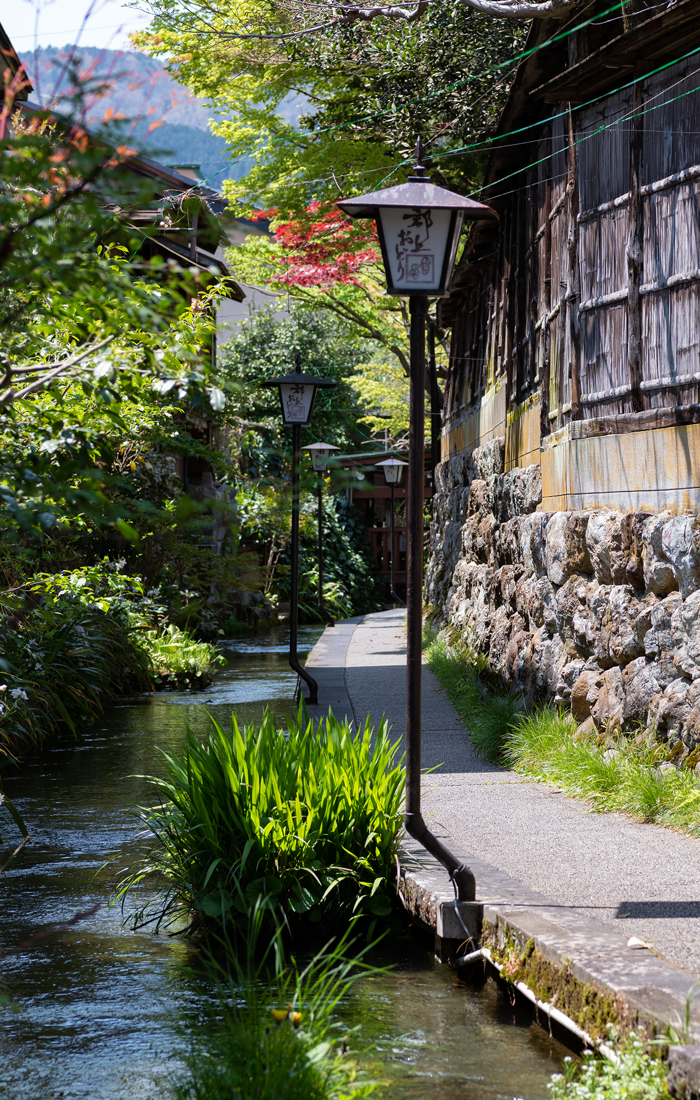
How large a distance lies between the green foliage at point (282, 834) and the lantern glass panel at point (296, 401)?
5647 millimetres

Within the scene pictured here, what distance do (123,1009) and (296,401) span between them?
691 cm

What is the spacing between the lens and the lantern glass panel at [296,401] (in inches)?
387

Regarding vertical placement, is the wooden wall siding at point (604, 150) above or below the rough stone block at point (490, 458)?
above

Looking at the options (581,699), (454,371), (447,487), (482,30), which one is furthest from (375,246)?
(581,699)

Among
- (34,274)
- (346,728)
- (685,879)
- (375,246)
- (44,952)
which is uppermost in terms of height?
(375,246)

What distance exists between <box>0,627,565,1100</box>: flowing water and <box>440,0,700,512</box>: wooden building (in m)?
3.29

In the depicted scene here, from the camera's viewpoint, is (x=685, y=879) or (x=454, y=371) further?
(x=454, y=371)

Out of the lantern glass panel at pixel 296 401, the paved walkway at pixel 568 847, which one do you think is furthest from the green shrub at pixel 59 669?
the paved walkway at pixel 568 847

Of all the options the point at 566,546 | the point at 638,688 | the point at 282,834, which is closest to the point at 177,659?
the point at 566,546

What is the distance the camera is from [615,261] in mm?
7059

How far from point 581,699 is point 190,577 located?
8.50m

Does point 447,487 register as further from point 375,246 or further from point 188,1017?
point 188,1017

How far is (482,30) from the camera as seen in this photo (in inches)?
475

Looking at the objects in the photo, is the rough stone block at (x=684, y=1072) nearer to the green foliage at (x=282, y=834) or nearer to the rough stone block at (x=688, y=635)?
the green foliage at (x=282, y=834)
